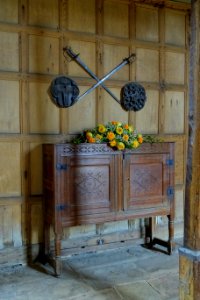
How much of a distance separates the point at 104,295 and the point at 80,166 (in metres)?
1.12

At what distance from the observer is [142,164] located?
10.6ft

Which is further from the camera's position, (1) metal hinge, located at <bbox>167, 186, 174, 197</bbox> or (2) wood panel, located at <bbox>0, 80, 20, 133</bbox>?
(1) metal hinge, located at <bbox>167, 186, 174, 197</bbox>

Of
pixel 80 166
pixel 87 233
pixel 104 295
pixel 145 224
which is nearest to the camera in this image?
pixel 104 295

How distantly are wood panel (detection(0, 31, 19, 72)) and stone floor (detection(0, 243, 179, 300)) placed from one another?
78.0 inches

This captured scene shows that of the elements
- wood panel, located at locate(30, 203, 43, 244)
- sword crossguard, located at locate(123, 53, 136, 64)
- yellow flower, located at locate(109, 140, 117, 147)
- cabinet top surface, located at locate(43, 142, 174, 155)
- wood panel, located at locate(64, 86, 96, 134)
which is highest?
sword crossguard, located at locate(123, 53, 136, 64)

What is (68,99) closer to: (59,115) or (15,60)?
(59,115)

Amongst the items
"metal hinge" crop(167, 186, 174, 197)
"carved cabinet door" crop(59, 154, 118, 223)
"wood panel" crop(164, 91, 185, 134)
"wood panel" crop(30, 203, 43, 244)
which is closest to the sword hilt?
"carved cabinet door" crop(59, 154, 118, 223)

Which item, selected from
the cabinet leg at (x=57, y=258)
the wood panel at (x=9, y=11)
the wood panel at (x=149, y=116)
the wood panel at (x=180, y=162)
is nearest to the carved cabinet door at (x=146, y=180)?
the wood panel at (x=149, y=116)

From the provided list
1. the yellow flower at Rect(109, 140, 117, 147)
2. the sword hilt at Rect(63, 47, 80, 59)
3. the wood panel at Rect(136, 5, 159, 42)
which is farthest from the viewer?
the wood panel at Rect(136, 5, 159, 42)

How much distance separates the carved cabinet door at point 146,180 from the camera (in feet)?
10.4

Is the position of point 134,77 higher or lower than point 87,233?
higher

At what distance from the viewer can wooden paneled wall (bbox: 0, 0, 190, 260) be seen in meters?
3.12

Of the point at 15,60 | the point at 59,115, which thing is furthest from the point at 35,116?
the point at 15,60

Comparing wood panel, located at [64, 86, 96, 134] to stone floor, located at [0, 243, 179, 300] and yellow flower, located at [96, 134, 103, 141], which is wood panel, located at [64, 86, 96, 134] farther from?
stone floor, located at [0, 243, 179, 300]
